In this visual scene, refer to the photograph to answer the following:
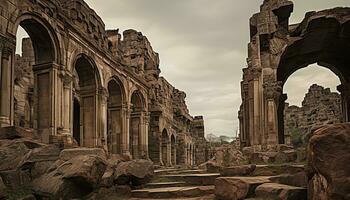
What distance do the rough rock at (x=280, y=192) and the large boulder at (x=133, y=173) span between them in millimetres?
3058

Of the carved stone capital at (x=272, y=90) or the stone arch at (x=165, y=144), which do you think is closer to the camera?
the carved stone capital at (x=272, y=90)

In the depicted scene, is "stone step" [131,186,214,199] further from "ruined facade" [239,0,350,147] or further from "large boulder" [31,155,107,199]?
"ruined facade" [239,0,350,147]

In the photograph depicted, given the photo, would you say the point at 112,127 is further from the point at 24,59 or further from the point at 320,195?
the point at 320,195

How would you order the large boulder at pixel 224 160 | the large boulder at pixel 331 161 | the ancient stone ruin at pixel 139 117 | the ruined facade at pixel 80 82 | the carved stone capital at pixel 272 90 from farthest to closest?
the carved stone capital at pixel 272 90 → the ruined facade at pixel 80 82 → the large boulder at pixel 224 160 → the ancient stone ruin at pixel 139 117 → the large boulder at pixel 331 161

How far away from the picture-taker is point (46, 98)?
14.4 m

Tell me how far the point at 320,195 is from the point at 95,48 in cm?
1459

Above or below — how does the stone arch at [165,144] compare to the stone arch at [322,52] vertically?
below

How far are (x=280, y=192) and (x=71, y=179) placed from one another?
3405 mm

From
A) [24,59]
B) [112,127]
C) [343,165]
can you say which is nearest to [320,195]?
[343,165]

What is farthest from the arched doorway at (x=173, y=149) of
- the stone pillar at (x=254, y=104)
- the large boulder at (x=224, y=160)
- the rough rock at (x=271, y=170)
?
the rough rock at (x=271, y=170)

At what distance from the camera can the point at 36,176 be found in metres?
7.14

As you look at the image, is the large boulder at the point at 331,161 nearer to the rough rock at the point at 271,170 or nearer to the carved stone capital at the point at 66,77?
the rough rock at the point at 271,170

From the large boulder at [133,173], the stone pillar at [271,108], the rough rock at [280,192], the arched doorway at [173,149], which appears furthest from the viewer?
the arched doorway at [173,149]

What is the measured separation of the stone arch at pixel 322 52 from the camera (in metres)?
13.3
